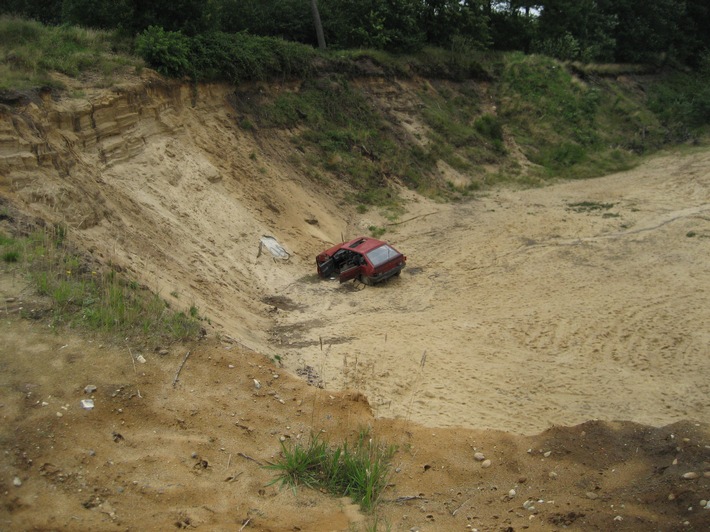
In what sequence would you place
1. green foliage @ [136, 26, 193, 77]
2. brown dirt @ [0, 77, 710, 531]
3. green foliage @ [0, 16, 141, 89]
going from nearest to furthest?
brown dirt @ [0, 77, 710, 531] → green foliage @ [0, 16, 141, 89] → green foliage @ [136, 26, 193, 77]

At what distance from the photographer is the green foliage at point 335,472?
7672mm

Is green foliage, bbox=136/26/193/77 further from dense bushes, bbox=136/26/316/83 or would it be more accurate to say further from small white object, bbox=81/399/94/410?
small white object, bbox=81/399/94/410

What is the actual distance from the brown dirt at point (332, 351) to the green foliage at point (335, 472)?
0.20m

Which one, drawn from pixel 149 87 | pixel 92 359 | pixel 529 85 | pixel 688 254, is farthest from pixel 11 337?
pixel 529 85

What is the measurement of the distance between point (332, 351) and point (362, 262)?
477cm

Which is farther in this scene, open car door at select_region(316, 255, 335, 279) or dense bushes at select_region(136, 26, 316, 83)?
dense bushes at select_region(136, 26, 316, 83)

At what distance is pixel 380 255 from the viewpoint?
59.2 ft

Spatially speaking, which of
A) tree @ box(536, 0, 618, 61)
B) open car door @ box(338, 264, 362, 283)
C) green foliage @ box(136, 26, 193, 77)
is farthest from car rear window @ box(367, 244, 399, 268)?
tree @ box(536, 0, 618, 61)

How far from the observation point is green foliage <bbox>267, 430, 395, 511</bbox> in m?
7.67

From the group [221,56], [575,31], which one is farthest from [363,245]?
[575,31]

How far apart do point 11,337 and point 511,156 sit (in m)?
25.6

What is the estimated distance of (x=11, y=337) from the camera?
8984 millimetres

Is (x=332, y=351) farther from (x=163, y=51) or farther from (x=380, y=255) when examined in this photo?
(x=163, y=51)

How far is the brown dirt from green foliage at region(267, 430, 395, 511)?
7.8 inches
